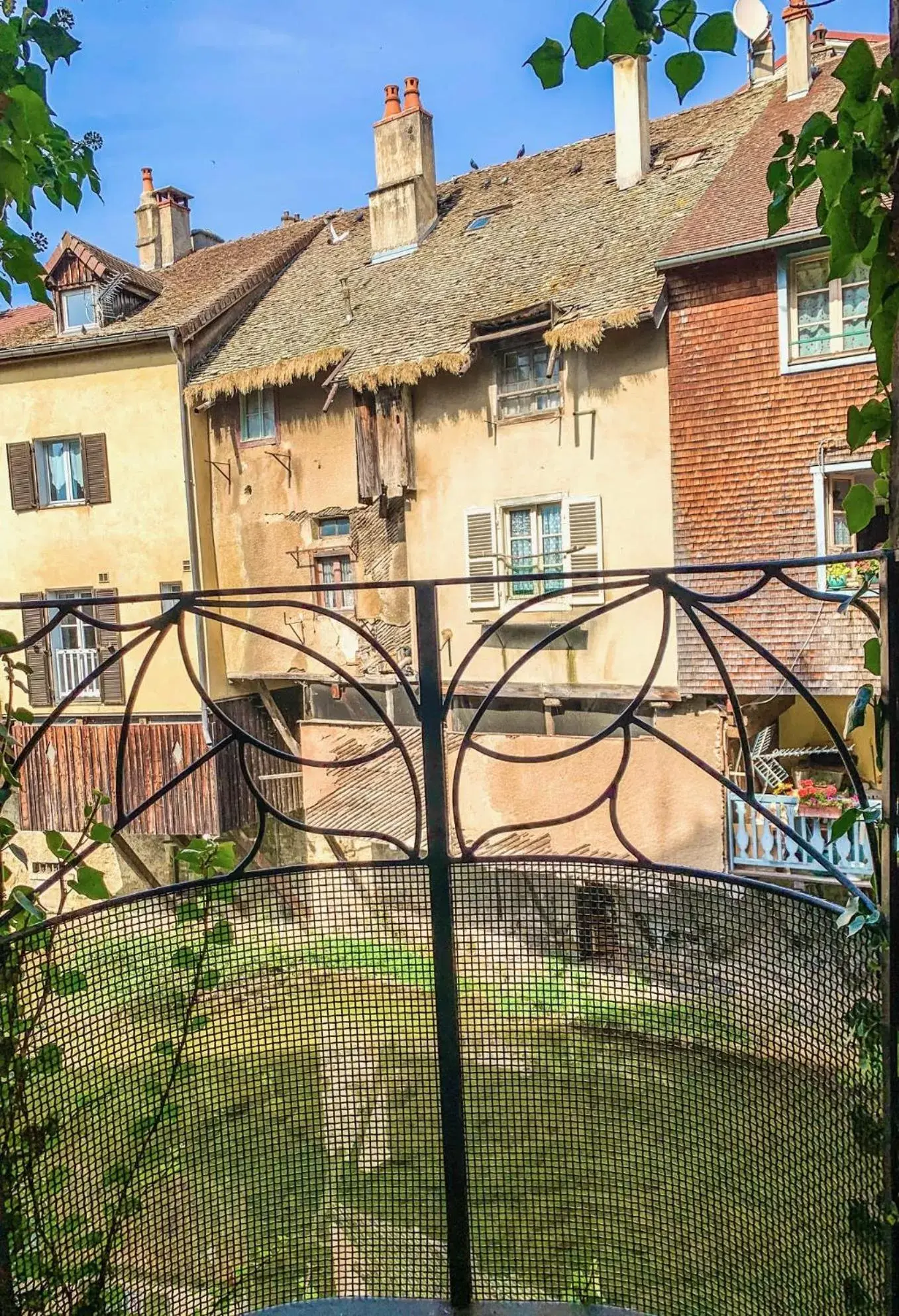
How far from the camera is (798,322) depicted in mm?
9633

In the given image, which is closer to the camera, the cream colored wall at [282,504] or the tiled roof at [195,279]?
the cream colored wall at [282,504]

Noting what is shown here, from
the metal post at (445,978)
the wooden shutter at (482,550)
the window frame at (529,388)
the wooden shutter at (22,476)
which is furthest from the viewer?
the wooden shutter at (22,476)

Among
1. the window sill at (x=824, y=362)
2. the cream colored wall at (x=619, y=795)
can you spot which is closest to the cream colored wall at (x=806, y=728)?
the cream colored wall at (x=619, y=795)

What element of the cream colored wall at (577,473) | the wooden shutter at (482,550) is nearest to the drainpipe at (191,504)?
the cream colored wall at (577,473)

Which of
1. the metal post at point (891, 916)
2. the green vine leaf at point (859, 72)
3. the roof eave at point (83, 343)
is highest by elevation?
the roof eave at point (83, 343)

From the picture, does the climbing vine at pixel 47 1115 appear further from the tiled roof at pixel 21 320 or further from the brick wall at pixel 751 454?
the tiled roof at pixel 21 320

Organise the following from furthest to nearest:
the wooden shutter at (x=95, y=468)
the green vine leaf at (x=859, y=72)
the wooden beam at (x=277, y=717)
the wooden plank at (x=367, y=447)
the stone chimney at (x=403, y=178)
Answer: the wooden shutter at (x=95, y=468), the wooden beam at (x=277, y=717), the stone chimney at (x=403, y=178), the wooden plank at (x=367, y=447), the green vine leaf at (x=859, y=72)

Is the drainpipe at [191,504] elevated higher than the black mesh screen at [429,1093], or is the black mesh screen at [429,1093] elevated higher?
the drainpipe at [191,504]

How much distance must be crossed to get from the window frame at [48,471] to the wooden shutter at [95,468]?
4 cm

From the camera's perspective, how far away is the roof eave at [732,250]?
901 centimetres

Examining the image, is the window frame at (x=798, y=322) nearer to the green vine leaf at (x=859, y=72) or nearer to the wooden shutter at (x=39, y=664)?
the green vine leaf at (x=859, y=72)

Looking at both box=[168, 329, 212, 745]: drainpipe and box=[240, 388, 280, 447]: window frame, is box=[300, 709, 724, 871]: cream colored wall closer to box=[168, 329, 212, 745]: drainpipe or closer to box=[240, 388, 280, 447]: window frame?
box=[168, 329, 212, 745]: drainpipe

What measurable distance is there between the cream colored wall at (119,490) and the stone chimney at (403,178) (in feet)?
11.4

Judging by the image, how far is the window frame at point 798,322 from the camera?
9344 mm
